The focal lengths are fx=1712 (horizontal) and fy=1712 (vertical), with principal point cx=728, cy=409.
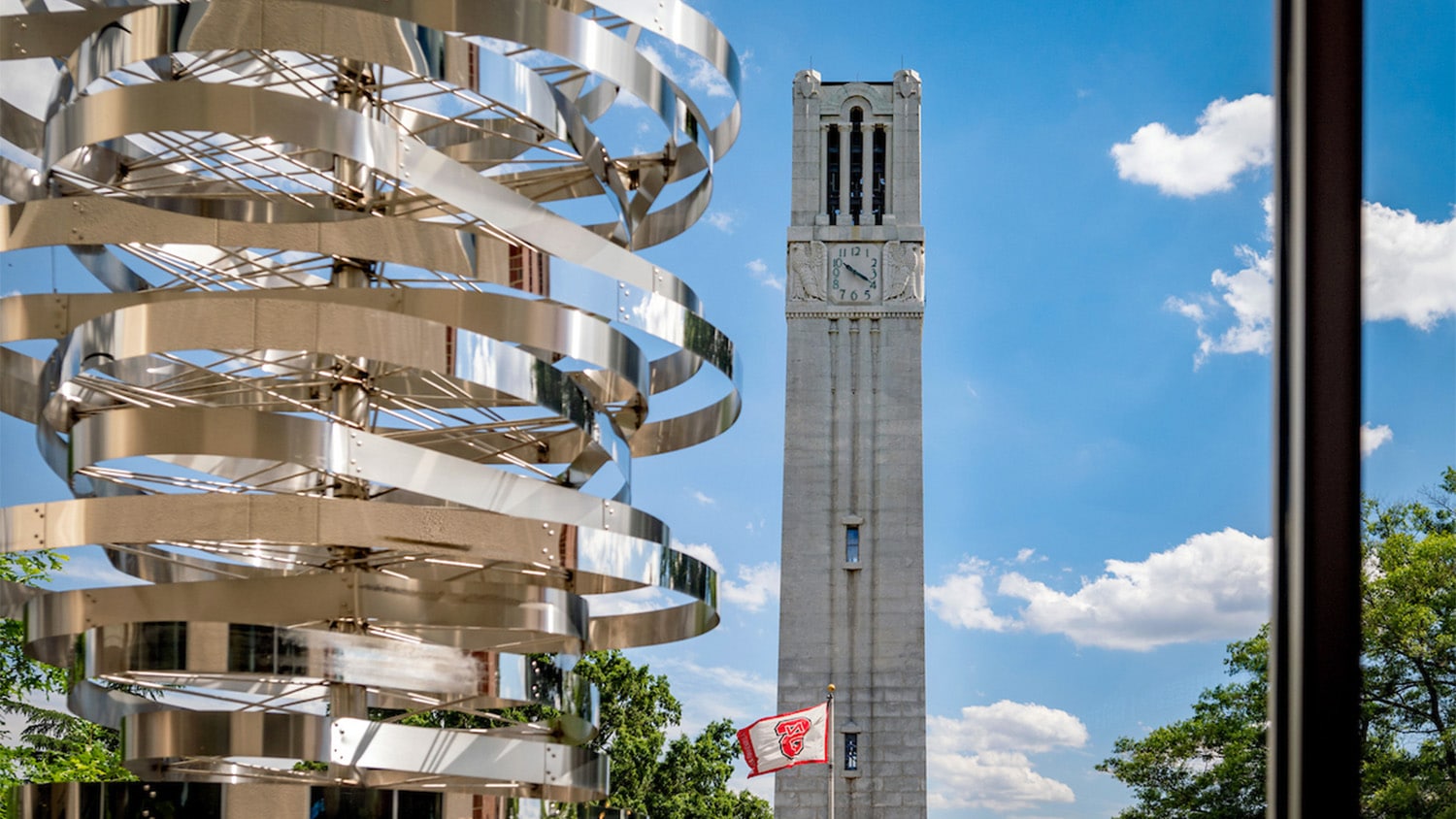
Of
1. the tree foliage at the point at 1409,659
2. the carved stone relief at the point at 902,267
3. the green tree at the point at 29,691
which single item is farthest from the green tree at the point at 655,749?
the tree foliage at the point at 1409,659

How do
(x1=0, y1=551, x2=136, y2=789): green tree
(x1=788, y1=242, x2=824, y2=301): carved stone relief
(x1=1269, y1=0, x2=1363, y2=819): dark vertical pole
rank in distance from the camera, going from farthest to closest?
(x1=788, y1=242, x2=824, y2=301): carved stone relief
(x1=0, y1=551, x2=136, y2=789): green tree
(x1=1269, y1=0, x2=1363, y2=819): dark vertical pole

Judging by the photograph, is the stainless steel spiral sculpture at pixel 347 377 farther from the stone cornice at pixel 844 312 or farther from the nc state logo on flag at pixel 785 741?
the stone cornice at pixel 844 312

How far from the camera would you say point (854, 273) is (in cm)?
2795

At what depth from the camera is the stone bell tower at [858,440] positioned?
26594mm

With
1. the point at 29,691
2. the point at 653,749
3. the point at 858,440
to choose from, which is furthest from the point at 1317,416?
the point at 858,440

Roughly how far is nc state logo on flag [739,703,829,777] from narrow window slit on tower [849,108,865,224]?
1267 cm

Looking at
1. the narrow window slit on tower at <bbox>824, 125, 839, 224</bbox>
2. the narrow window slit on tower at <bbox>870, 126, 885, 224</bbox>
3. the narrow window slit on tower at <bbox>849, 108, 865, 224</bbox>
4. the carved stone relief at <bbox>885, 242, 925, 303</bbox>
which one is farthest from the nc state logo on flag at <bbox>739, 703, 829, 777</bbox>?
the narrow window slit on tower at <bbox>870, 126, 885, 224</bbox>

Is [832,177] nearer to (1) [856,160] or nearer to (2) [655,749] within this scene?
(1) [856,160]

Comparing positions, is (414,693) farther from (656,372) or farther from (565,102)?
(565,102)

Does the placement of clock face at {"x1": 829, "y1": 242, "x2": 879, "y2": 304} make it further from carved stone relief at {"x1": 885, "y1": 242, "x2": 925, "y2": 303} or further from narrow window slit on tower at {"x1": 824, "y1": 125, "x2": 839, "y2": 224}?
narrow window slit on tower at {"x1": 824, "y1": 125, "x2": 839, "y2": 224}

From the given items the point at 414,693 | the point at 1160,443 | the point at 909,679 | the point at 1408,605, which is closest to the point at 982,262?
the point at 909,679

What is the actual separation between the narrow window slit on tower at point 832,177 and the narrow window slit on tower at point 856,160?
0.80ft

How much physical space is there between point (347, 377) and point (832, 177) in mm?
22278

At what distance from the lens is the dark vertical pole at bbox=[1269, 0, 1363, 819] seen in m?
2.66
